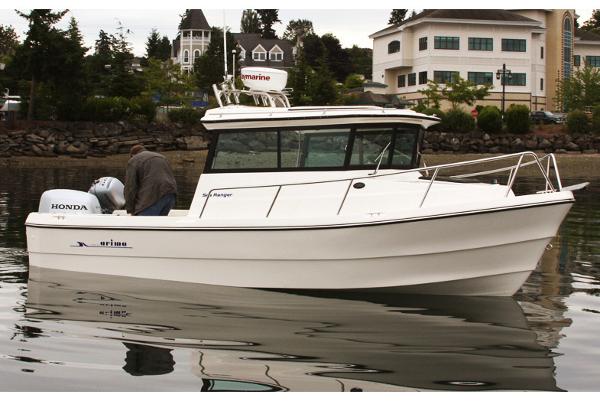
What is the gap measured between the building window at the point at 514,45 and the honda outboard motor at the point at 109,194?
67.5 metres

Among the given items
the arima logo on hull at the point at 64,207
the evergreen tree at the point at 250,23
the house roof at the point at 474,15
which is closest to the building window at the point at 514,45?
the house roof at the point at 474,15

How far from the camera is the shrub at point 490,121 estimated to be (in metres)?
57.5

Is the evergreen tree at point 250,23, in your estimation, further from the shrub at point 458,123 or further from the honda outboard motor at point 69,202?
the honda outboard motor at point 69,202

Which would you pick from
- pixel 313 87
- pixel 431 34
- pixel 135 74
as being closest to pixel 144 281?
pixel 313 87

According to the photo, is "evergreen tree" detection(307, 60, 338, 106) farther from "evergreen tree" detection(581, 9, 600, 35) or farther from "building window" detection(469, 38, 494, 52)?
"evergreen tree" detection(581, 9, 600, 35)

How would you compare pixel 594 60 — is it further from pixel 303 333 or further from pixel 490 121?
pixel 303 333

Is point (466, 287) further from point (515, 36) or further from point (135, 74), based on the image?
point (515, 36)

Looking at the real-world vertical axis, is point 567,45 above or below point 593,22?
below

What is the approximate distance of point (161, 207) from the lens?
12.2m

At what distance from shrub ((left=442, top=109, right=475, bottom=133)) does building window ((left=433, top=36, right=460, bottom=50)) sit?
1875cm

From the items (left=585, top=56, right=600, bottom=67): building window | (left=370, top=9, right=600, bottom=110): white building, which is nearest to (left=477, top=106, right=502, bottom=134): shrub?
(left=370, top=9, right=600, bottom=110): white building

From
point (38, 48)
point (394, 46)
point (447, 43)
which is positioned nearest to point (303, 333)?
point (38, 48)

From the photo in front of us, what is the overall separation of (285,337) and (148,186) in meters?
3.89

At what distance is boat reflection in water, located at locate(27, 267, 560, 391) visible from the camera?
768 cm
